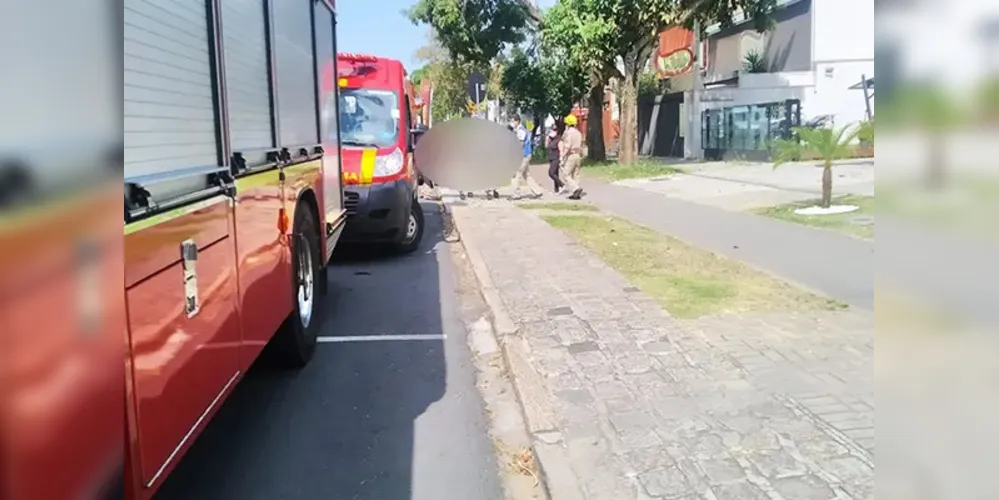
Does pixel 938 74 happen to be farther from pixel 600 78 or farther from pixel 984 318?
pixel 600 78

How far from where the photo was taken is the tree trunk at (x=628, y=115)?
85.6 feet

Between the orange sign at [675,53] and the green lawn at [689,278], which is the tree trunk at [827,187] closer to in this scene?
the green lawn at [689,278]

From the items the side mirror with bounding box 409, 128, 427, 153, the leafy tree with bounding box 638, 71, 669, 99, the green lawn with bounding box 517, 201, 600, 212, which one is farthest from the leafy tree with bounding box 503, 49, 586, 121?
the leafy tree with bounding box 638, 71, 669, 99

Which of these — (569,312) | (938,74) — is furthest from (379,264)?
(938,74)

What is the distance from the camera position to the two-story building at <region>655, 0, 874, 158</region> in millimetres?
28141

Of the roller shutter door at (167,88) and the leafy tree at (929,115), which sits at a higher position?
the roller shutter door at (167,88)

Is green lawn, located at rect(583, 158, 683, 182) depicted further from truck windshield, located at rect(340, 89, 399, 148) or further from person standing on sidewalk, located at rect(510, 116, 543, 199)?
truck windshield, located at rect(340, 89, 399, 148)

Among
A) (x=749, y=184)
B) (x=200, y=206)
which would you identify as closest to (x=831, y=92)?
(x=749, y=184)

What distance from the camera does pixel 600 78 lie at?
86.9 ft

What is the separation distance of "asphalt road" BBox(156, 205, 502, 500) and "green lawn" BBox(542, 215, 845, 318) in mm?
1932

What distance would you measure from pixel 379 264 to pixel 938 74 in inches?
393

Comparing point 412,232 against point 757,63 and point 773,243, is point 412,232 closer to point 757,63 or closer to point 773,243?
point 773,243

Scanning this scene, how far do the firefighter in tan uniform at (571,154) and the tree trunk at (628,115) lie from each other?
8.08m

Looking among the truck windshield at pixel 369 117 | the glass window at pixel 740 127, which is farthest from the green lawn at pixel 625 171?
the truck windshield at pixel 369 117
